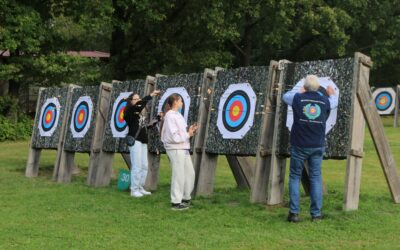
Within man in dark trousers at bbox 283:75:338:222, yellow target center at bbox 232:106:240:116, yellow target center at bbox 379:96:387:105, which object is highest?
yellow target center at bbox 379:96:387:105

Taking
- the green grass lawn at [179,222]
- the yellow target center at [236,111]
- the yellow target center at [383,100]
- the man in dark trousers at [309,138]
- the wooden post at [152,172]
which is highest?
the yellow target center at [383,100]

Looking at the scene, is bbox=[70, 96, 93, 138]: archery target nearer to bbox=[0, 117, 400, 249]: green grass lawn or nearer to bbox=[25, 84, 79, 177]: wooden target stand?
bbox=[25, 84, 79, 177]: wooden target stand

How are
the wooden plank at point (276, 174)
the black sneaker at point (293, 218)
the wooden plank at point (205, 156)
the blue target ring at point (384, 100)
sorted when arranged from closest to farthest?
1. the black sneaker at point (293, 218)
2. the wooden plank at point (276, 174)
3. the wooden plank at point (205, 156)
4. the blue target ring at point (384, 100)

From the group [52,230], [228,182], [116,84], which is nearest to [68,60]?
[116,84]

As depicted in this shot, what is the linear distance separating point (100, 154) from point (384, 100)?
75.1 ft

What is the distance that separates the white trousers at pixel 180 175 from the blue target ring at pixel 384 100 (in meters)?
24.4

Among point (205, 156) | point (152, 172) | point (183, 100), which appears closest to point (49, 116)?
point (152, 172)

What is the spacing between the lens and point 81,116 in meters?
12.7

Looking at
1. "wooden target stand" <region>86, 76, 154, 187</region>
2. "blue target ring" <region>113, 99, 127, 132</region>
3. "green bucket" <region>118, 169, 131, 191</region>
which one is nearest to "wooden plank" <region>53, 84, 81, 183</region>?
"wooden target stand" <region>86, 76, 154, 187</region>

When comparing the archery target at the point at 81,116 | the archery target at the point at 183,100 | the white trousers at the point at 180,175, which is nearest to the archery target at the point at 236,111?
the archery target at the point at 183,100

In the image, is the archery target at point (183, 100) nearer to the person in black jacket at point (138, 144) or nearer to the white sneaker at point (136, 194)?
the person in black jacket at point (138, 144)

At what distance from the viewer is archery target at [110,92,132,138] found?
449 inches

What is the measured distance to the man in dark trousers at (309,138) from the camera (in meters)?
7.12

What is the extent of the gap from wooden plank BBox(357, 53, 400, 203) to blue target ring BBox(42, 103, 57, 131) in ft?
26.5
